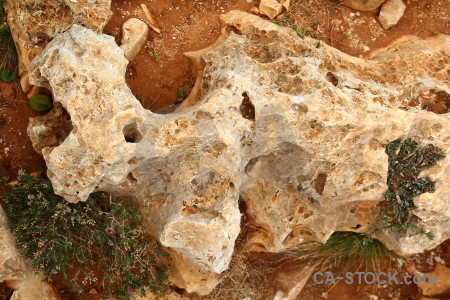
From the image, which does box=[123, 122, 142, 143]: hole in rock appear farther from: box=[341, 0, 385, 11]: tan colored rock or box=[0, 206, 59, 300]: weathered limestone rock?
box=[341, 0, 385, 11]: tan colored rock

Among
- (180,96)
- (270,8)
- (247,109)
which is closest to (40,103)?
(180,96)

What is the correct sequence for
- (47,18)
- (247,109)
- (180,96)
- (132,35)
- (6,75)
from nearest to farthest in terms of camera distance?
(247,109) < (47,18) < (6,75) < (132,35) < (180,96)

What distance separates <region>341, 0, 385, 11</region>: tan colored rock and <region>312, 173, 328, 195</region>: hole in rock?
2436 mm

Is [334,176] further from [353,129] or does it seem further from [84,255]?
[84,255]

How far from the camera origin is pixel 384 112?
418 cm

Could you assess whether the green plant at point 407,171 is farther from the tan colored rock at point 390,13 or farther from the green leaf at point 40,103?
the green leaf at point 40,103

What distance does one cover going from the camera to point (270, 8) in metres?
5.32

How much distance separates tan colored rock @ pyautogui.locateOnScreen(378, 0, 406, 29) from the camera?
5.78 m

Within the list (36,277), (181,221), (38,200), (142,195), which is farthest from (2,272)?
(181,221)

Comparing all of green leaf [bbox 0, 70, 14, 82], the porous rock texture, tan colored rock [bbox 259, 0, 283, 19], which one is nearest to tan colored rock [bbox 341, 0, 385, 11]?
tan colored rock [bbox 259, 0, 283, 19]

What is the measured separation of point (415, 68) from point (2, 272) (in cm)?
460

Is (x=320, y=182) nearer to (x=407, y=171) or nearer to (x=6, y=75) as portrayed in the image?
(x=407, y=171)

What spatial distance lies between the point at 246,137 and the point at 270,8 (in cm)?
199

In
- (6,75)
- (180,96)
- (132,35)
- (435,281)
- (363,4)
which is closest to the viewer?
(6,75)
